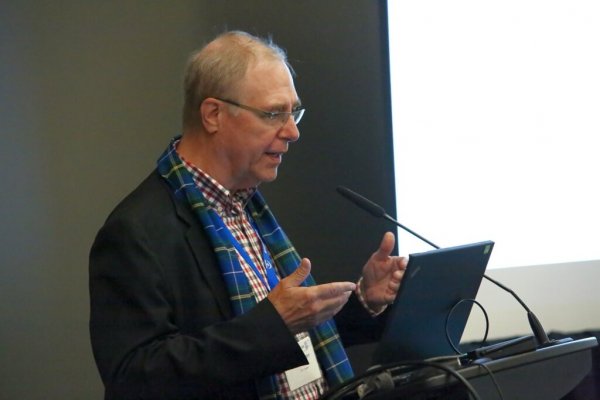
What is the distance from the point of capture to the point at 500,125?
2.86 metres

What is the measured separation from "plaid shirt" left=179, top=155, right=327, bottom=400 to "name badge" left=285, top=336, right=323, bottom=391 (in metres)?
0.01

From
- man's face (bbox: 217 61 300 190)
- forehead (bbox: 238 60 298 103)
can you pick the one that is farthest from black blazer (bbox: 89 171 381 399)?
forehead (bbox: 238 60 298 103)

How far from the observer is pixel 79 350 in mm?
2523

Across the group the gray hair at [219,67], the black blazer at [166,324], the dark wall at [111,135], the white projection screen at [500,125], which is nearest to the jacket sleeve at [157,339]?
the black blazer at [166,324]

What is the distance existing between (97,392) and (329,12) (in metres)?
1.40

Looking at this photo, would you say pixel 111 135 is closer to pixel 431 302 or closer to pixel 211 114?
pixel 211 114

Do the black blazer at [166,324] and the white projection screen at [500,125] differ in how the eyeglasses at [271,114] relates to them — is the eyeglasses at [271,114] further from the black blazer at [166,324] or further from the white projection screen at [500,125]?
the white projection screen at [500,125]

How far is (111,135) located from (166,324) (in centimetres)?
116

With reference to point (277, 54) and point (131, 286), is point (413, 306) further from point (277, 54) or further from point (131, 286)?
point (277, 54)

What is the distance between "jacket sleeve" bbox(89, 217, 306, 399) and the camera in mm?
1496

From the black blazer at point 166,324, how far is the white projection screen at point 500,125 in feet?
4.17

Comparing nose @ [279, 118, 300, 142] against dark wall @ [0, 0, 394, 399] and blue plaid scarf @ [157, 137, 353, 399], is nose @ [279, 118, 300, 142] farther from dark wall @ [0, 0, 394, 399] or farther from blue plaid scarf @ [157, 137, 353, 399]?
dark wall @ [0, 0, 394, 399]

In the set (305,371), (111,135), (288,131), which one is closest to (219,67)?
(288,131)

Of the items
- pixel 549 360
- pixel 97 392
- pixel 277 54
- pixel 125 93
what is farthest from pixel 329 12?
pixel 549 360
